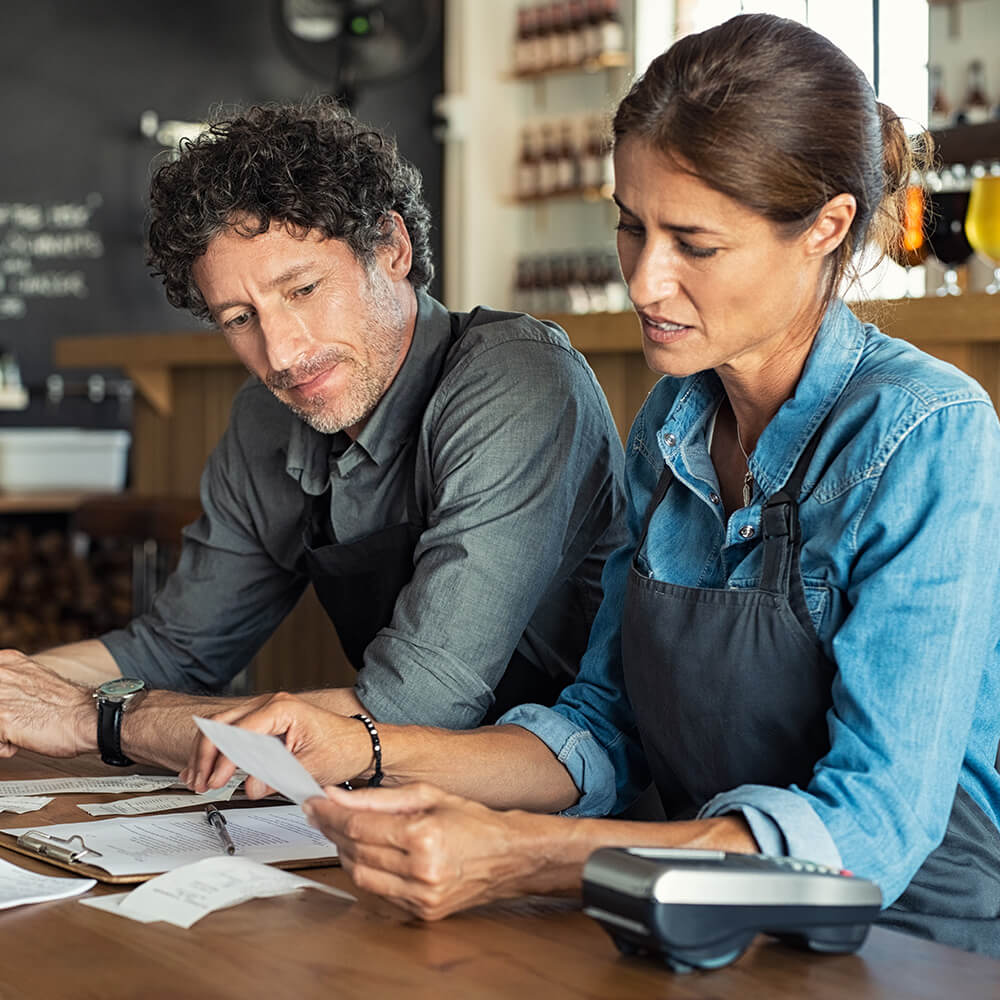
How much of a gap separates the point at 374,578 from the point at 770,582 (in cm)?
75

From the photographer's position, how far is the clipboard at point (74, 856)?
3.88 ft

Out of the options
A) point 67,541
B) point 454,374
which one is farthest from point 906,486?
point 67,541

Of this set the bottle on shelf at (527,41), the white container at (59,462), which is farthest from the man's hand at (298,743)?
the bottle on shelf at (527,41)

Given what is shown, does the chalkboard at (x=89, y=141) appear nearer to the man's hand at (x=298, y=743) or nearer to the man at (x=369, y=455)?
the man at (x=369, y=455)

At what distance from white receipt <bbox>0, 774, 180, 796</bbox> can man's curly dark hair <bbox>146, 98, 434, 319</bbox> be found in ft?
2.05

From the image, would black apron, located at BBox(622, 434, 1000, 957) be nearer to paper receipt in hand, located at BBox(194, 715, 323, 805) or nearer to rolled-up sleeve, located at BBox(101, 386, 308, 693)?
paper receipt in hand, located at BBox(194, 715, 323, 805)

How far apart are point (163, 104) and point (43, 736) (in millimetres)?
5222

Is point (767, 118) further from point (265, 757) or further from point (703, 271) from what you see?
point (265, 757)

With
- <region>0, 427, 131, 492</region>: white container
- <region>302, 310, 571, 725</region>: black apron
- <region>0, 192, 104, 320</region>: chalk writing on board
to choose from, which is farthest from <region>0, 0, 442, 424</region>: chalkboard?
<region>302, 310, 571, 725</region>: black apron

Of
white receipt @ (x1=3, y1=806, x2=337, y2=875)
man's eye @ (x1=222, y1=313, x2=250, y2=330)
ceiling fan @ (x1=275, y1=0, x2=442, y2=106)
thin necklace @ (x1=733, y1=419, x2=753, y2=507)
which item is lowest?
white receipt @ (x1=3, y1=806, x2=337, y2=875)

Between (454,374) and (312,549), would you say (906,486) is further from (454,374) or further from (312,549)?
(312,549)

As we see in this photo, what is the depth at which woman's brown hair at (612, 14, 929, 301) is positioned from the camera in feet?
4.06

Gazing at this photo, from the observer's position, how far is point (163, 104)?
21.0 feet

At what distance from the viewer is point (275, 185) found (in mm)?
1753
